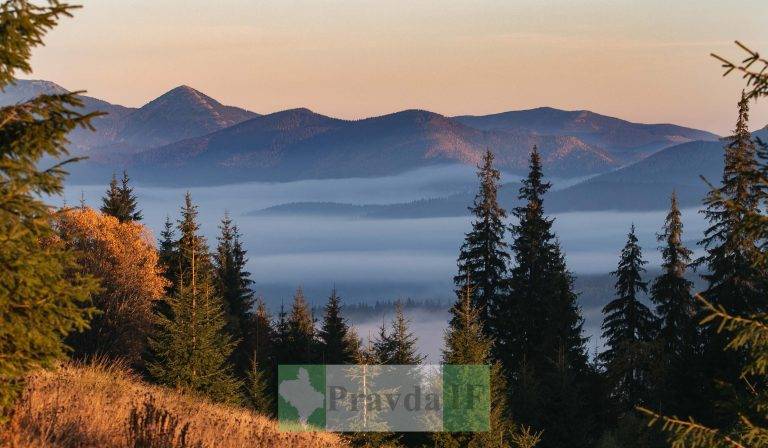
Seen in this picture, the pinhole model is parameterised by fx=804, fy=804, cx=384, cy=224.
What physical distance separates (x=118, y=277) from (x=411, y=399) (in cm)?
2425

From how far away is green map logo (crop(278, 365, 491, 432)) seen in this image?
96.1 feet

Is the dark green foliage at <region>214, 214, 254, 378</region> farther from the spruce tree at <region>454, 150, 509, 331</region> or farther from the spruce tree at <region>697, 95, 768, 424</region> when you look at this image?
the spruce tree at <region>697, 95, 768, 424</region>

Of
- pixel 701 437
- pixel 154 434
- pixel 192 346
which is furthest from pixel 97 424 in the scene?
pixel 192 346

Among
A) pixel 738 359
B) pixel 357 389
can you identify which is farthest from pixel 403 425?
pixel 738 359

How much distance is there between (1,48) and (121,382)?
8.35 m

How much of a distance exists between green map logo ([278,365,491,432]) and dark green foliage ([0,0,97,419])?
19.4 metres

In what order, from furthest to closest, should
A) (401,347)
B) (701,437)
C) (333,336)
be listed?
(333,336) → (401,347) → (701,437)

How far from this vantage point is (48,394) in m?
10.7

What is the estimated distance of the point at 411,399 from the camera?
3216 centimetres

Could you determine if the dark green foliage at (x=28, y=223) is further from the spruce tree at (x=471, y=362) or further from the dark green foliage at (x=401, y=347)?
the dark green foliage at (x=401, y=347)

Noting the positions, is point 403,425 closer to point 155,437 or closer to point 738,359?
point 738,359

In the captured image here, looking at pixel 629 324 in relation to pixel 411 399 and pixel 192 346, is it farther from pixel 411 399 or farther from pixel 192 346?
pixel 192 346

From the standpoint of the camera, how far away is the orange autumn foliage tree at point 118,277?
43.5m

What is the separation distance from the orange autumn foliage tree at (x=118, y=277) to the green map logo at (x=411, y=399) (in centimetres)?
1302
